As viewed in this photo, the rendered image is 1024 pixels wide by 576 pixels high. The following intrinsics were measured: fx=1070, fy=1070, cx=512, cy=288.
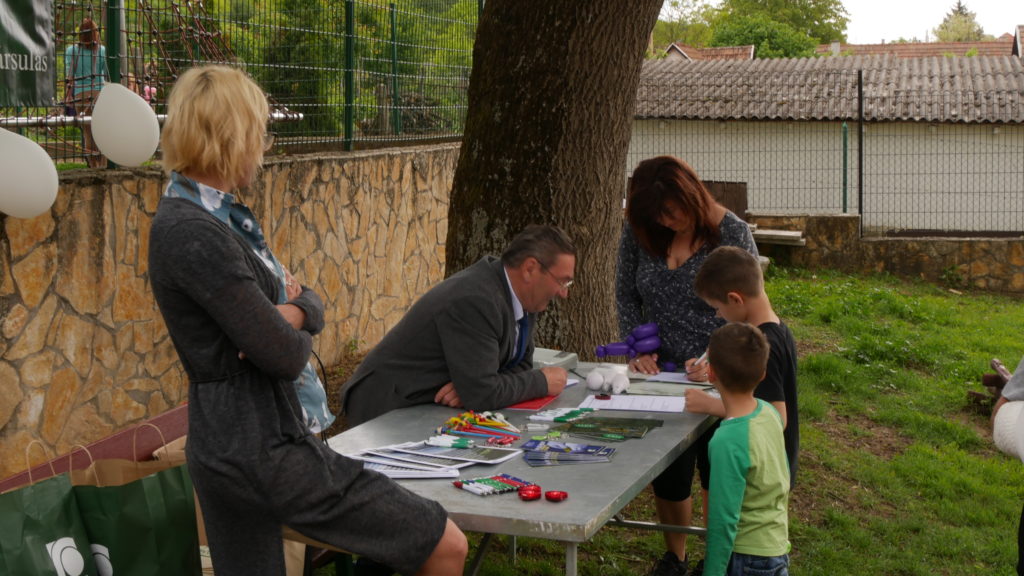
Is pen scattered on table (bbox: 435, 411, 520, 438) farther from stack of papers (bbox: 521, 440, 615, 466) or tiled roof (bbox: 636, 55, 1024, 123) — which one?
tiled roof (bbox: 636, 55, 1024, 123)

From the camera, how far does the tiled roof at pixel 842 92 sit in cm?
1973

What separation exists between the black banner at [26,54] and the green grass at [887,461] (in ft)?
8.74

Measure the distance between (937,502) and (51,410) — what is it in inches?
187

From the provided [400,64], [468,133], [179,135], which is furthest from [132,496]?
[400,64]

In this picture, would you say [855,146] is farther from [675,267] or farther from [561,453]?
[561,453]

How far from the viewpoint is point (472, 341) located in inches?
150

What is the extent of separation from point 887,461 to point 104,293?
188 inches

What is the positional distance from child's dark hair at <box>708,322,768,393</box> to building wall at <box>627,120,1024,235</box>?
1434cm

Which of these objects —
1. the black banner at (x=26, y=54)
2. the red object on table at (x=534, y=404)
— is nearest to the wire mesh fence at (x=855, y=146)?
the red object on table at (x=534, y=404)

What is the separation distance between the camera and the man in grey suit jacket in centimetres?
382

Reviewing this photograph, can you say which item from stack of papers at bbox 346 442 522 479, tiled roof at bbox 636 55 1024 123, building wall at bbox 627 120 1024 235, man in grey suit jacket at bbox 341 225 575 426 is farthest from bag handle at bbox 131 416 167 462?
tiled roof at bbox 636 55 1024 123

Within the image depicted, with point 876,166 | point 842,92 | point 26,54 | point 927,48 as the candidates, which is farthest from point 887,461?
point 927,48

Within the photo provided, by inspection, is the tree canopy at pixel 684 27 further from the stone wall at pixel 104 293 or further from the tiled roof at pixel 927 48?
the stone wall at pixel 104 293

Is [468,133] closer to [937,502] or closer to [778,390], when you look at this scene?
[778,390]
